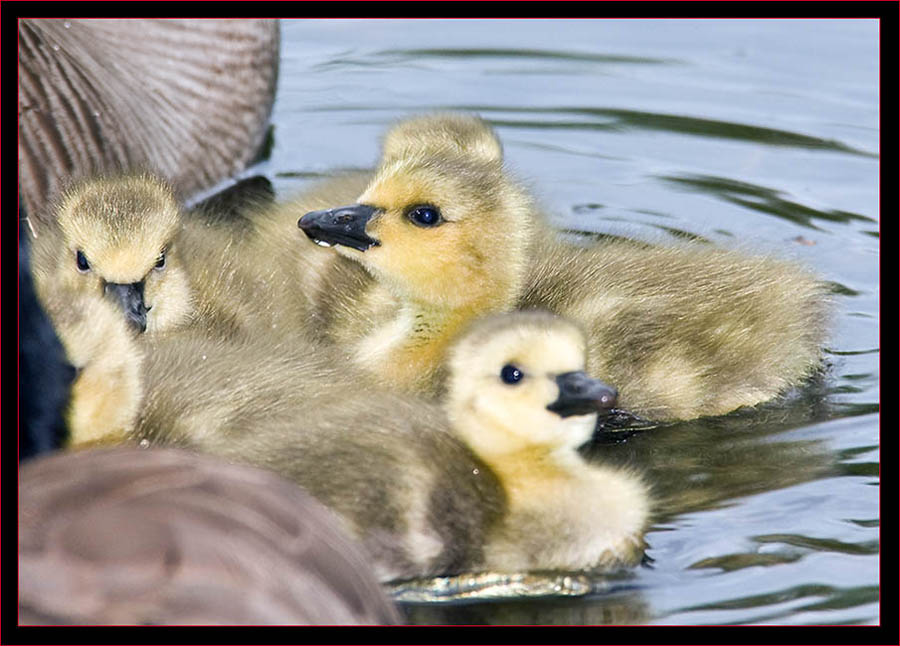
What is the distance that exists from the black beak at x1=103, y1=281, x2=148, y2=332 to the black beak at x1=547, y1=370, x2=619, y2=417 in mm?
1009

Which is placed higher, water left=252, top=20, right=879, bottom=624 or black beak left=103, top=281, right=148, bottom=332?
black beak left=103, top=281, right=148, bottom=332

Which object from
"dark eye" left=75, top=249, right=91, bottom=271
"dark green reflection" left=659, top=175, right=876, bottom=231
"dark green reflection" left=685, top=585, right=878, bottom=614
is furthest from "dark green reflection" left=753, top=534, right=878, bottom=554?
"dark green reflection" left=659, top=175, right=876, bottom=231

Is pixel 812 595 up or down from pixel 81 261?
down

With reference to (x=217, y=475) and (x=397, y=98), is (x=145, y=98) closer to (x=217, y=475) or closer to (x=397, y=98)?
(x=397, y=98)

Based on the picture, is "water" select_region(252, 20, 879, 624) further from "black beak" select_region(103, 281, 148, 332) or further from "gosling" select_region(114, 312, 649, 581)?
"black beak" select_region(103, 281, 148, 332)

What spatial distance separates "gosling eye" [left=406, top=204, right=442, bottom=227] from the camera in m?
4.31

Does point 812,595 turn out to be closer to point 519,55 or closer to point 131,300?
point 131,300

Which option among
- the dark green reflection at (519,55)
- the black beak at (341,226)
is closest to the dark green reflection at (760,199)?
the dark green reflection at (519,55)

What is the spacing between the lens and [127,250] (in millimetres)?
4125

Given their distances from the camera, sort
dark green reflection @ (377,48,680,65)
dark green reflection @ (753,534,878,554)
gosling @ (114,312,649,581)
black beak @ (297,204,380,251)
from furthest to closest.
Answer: dark green reflection @ (377,48,680,65)
black beak @ (297,204,380,251)
dark green reflection @ (753,534,878,554)
gosling @ (114,312,649,581)

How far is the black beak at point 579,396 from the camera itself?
11.8 ft

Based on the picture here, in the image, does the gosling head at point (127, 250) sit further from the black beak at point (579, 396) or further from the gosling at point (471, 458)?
the black beak at point (579, 396)

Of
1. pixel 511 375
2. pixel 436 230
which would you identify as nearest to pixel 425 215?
pixel 436 230

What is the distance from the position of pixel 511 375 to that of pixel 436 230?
735 millimetres
